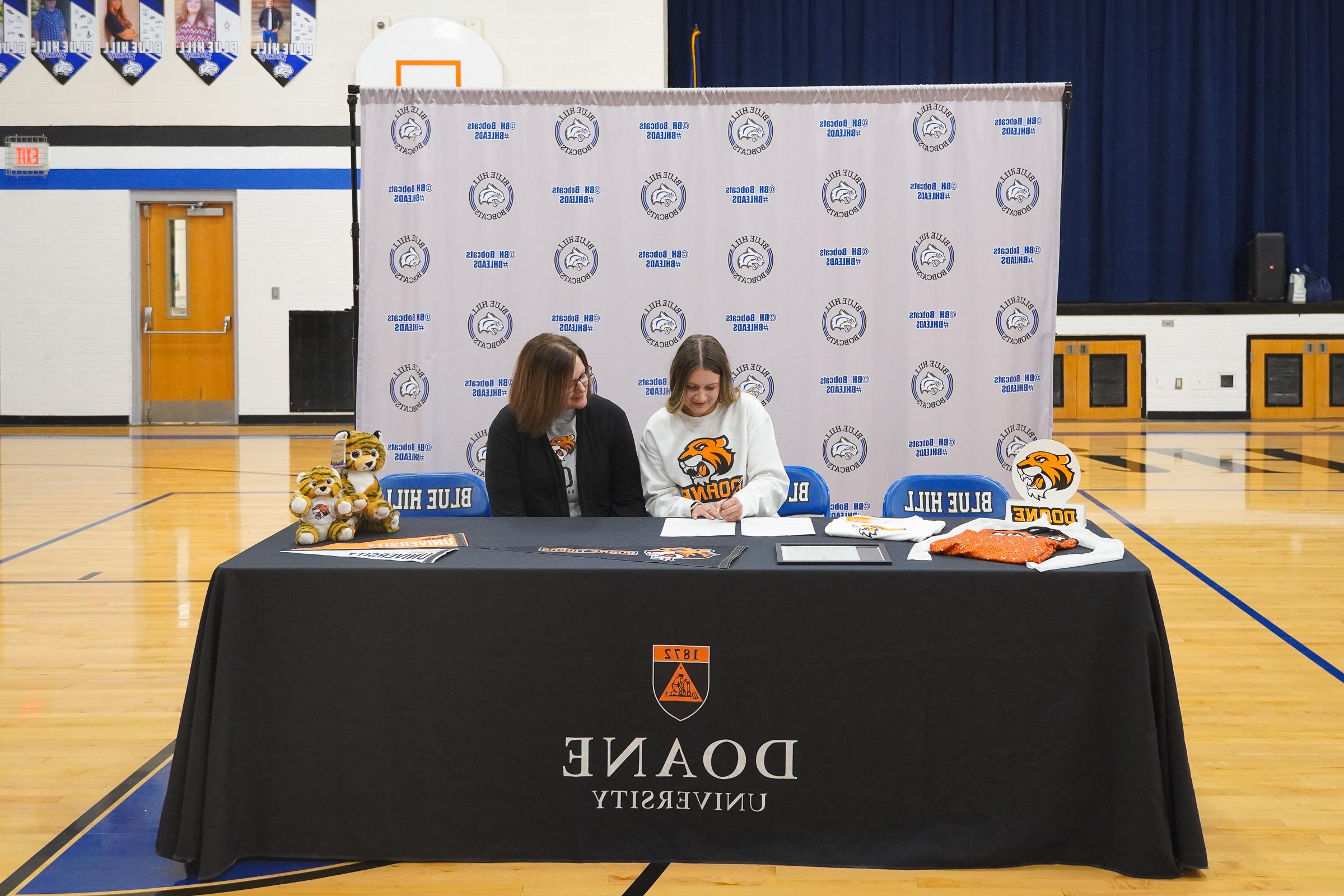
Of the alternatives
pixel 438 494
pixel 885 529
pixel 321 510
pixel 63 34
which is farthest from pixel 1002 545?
pixel 63 34

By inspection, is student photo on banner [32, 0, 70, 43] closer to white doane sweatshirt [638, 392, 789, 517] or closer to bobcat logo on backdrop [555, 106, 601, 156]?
bobcat logo on backdrop [555, 106, 601, 156]

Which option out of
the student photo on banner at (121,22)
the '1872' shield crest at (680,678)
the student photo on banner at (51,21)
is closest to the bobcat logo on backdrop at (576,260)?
the '1872' shield crest at (680,678)

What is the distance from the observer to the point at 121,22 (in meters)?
10.4

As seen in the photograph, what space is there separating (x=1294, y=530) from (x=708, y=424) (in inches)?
152

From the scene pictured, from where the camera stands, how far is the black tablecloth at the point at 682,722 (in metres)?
2.03

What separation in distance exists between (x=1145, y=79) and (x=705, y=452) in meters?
10.8

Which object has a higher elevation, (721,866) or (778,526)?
(778,526)

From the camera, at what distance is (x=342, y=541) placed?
7.74 ft

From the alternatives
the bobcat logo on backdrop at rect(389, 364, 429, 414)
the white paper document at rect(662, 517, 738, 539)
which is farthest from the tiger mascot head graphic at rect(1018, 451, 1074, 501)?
the bobcat logo on backdrop at rect(389, 364, 429, 414)

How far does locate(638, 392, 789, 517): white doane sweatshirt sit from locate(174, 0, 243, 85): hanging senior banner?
904 cm

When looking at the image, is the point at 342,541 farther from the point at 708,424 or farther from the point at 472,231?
the point at 472,231

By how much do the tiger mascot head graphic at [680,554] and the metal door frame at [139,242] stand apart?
988 cm

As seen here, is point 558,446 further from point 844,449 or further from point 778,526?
point 844,449

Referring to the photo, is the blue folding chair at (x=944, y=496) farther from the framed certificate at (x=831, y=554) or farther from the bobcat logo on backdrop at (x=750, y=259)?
the bobcat logo on backdrop at (x=750, y=259)
